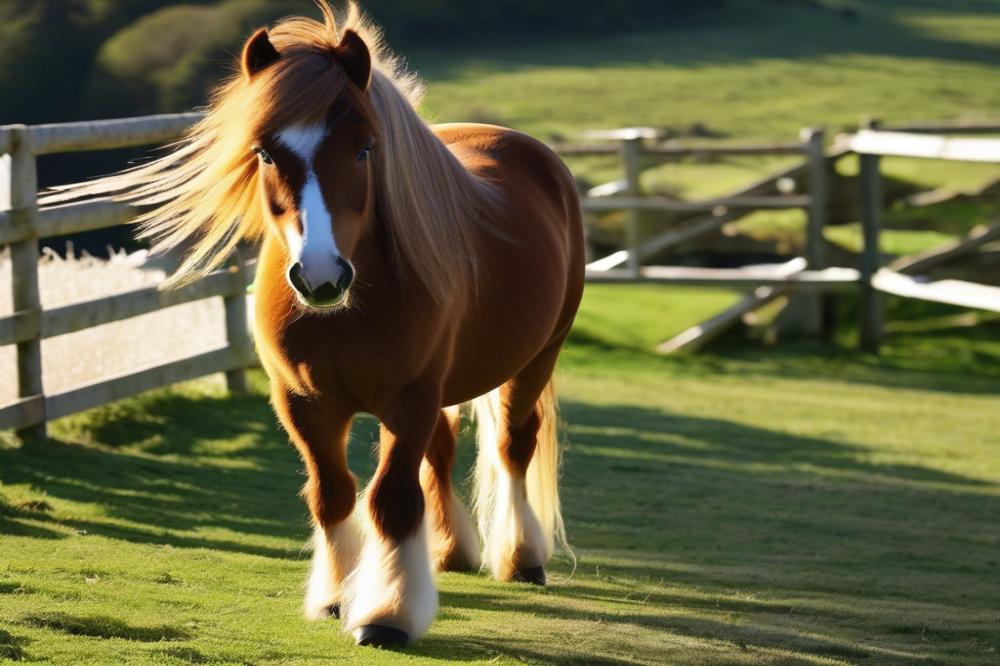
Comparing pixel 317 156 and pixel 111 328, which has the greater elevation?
pixel 317 156

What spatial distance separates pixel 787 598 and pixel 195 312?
3738 millimetres

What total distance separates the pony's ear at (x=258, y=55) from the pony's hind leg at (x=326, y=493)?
A: 86cm

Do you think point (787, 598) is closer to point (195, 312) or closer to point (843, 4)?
point (195, 312)

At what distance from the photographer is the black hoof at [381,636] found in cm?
338

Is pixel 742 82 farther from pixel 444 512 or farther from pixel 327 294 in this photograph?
pixel 327 294

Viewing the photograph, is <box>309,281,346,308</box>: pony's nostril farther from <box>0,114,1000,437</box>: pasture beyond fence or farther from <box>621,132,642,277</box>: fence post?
<box>621,132,642,277</box>: fence post

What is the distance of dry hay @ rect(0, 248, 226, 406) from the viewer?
6.25m

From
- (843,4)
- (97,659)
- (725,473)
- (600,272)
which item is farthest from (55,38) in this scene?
(843,4)

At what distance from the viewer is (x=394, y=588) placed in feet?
11.2

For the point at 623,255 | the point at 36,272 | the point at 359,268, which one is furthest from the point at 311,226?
the point at 623,255

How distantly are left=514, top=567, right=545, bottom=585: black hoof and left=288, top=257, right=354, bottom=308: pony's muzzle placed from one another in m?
1.70

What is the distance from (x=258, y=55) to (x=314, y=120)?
0.29 meters

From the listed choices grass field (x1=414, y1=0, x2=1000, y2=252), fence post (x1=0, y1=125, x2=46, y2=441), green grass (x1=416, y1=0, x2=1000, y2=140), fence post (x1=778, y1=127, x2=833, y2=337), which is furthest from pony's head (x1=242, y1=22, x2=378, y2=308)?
green grass (x1=416, y1=0, x2=1000, y2=140)

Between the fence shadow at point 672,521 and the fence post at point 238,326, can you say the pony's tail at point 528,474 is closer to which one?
the fence shadow at point 672,521
